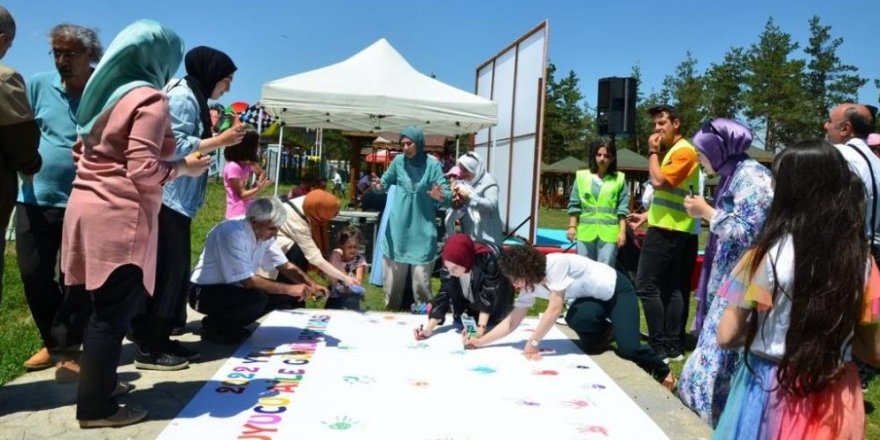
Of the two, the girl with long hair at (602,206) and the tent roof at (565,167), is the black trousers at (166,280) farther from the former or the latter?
the tent roof at (565,167)

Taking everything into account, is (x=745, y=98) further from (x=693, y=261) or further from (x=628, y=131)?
(x=693, y=261)

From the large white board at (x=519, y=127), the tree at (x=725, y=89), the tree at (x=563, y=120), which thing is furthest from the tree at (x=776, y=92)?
the large white board at (x=519, y=127)

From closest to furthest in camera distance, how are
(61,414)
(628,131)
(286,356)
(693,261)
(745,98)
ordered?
(61,414), (286,356), (693,261), (628,131), (745,98)

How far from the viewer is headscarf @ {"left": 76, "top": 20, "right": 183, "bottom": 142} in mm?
2420

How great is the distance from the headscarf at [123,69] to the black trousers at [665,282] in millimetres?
2860

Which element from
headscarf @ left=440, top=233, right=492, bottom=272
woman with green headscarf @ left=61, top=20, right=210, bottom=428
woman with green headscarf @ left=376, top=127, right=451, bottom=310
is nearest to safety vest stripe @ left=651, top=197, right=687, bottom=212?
headscarf @ left=440, top=233, right=492, bottom=272

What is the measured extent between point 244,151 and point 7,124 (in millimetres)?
2089

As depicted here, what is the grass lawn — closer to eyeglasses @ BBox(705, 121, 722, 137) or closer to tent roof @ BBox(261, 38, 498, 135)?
eyeglasses @ BBox(705, 121, 722, 137)

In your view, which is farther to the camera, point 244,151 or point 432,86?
point 432,86

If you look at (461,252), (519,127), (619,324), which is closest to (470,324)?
(461,252)

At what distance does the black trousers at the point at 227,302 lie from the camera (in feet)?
12.3

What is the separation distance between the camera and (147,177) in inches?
92.2

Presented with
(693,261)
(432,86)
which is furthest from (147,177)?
(432,86)

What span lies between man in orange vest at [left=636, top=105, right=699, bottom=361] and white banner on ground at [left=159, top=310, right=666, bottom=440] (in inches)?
22.2
